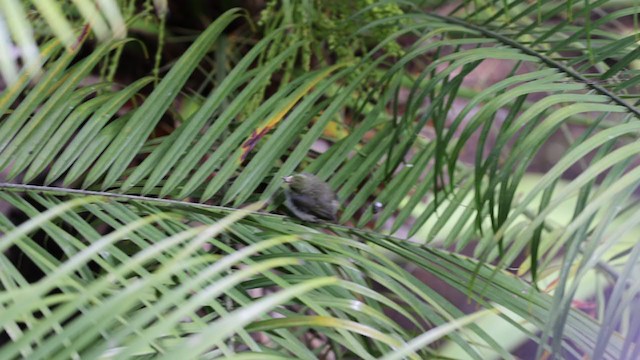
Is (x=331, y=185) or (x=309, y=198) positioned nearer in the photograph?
(x=309, y=198)

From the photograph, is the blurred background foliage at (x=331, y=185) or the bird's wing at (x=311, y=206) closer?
the blurred background foliage at (x=331, y=185)

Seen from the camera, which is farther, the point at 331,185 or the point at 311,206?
the point at 331,185

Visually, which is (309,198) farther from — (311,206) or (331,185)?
(331,185)

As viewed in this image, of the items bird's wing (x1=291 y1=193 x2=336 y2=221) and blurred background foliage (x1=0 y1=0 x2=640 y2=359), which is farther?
bird's wing (x1=291 y1=193 x2=336 y2=221)

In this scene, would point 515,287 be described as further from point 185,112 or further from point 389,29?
point 185,112

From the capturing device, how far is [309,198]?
101 centimetres

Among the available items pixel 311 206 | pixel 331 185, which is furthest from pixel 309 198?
pixel 331 185

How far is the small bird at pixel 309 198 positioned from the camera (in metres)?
1.01

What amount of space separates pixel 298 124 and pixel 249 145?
0.08 m

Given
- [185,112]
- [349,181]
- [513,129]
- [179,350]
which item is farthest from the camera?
[185,112]

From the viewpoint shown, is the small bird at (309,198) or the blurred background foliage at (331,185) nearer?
the blurred background foliage at (331,185)

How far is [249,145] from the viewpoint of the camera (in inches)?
41.1

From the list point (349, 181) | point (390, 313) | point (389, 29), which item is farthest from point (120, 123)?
point (390, 313)

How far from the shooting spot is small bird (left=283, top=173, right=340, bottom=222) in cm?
101
